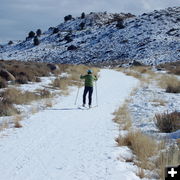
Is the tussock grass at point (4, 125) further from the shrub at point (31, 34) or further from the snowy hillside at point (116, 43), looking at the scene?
the shrub at point (31, 34)

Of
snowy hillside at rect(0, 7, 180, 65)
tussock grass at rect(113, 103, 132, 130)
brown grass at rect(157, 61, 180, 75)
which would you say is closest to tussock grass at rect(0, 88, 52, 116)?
tussock grass at rect(113, 103, 132, 130)

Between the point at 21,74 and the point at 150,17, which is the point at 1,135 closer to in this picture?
the point at 21,74

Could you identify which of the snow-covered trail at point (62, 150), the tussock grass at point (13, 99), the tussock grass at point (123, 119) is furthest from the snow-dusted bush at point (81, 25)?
the snow-covered trail at point (62, 150)

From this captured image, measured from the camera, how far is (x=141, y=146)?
7023mm

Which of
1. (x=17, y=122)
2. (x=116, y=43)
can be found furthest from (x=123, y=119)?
(x=116, y=43)

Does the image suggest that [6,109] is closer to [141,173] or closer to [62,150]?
[62,150]

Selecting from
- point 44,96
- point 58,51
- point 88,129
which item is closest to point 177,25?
point 58,51

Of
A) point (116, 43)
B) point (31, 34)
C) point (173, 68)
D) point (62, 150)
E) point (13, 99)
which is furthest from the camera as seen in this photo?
point (31, 34)

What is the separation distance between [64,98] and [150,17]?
80905mm

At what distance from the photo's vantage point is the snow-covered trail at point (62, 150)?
19.1ft

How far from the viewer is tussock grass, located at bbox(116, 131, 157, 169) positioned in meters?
6.25

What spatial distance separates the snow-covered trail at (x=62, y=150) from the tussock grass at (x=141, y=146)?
0.30 metres

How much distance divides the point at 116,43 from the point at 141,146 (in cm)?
7519

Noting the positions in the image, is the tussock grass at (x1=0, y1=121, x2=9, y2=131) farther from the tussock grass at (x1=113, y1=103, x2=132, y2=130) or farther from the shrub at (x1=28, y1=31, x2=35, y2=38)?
the shrub at (x1=28, y1=31, x2=35, y2=38)
